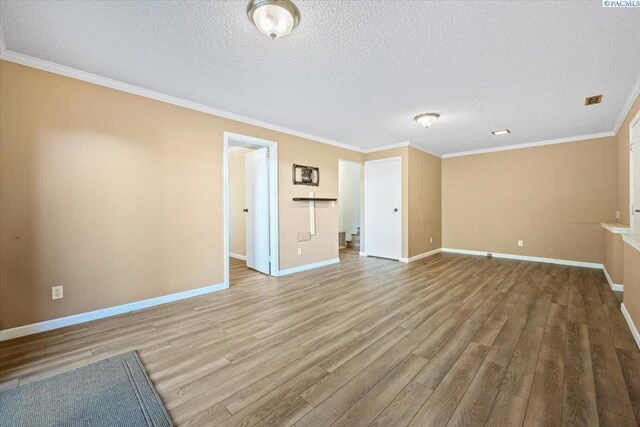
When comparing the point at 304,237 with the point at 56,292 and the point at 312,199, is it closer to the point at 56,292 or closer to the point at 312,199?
the point at 312,199

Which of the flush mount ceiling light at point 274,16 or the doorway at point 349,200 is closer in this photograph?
the flush mount ceiling light at point 274,16

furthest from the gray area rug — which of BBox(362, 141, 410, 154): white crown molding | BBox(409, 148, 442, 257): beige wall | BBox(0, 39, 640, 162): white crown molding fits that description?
BBox(362, 141, 410, 154): white crown molding

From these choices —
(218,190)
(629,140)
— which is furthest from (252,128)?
(629,140)

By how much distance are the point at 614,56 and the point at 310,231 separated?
4133mm

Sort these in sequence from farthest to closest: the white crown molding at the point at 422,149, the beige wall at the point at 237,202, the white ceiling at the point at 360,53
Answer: the beige wall at the point at 237,202 < the white crown molding at the point at 422,149 < the white ceiling at the point at 360,53

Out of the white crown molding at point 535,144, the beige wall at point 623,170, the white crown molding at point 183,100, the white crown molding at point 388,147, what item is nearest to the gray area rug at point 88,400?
the white crown molding at point 183,100

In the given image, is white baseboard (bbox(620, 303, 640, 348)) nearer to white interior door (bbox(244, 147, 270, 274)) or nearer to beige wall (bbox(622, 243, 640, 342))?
beige wall (bbox(622, 243, 640, 342))

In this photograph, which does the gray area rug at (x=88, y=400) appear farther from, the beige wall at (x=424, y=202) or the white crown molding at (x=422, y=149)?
the white crown molding at (x=422, y=149)

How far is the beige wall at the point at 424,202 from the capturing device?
217 inches

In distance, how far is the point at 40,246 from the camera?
2.39 meters

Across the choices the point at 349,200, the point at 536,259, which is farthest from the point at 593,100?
the point at 349,200

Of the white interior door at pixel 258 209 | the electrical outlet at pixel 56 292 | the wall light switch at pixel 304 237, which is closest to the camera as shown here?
the electrical outlet at pixel 56 292

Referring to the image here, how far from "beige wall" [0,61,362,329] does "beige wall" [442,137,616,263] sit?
5393 millimetres

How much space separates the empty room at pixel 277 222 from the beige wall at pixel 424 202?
1078 millimetres
